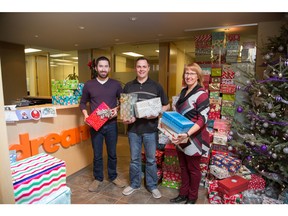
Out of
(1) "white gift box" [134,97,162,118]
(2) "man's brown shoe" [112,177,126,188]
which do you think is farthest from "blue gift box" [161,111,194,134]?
(2) "man's brown shoe" [112,177,126,188]

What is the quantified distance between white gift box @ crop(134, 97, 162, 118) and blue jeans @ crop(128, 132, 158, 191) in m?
0.25

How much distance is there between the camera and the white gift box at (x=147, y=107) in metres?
1.71

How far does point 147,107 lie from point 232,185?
1.13m

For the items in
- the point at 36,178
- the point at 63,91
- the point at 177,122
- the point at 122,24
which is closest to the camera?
the point at 36,178

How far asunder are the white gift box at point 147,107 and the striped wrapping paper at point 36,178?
0.79 m

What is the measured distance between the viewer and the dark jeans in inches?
67.2

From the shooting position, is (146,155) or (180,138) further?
(146,155)

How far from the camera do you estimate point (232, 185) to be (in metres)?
1.80

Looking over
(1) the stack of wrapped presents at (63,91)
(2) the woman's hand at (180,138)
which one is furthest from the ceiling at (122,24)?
(2) the woman's hand at (180,138)

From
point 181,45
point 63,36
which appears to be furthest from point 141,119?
point 181,45

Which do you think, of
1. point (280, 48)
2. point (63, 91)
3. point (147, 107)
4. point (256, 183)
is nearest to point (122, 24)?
point (63, 91)

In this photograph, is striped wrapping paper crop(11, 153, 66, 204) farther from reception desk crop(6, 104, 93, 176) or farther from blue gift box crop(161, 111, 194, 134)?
blue gift box crop(161, 111, 194, 134)

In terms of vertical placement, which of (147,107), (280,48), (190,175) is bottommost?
(190,175)

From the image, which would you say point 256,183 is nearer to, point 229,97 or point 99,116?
point 229,97
